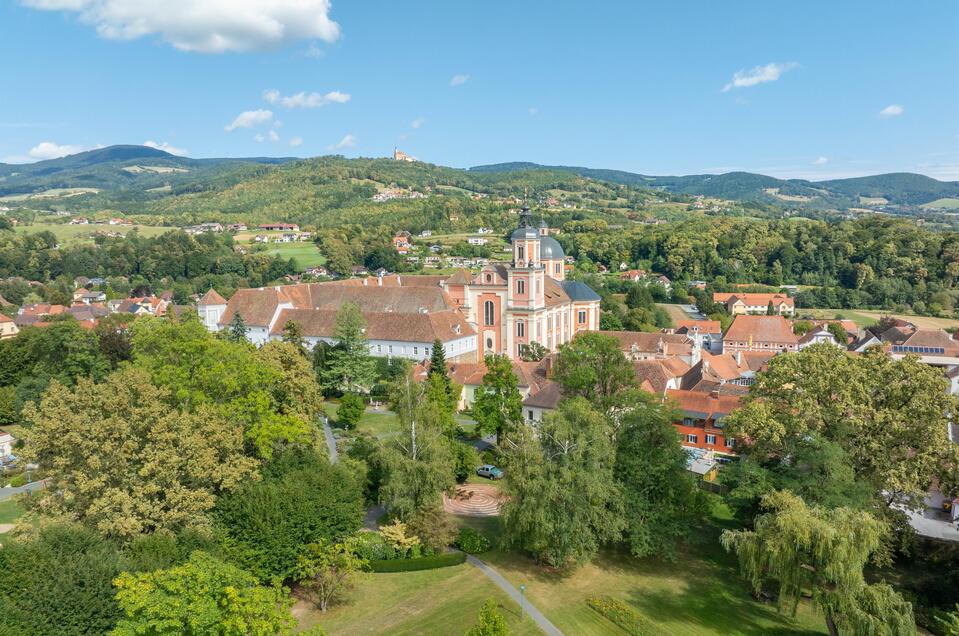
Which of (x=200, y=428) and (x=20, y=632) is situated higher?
(x=200, y=428)

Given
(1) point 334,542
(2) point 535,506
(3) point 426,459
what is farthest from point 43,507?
(2) point 535,506

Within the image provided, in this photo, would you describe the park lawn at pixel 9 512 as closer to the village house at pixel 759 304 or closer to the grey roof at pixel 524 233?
the grey roof at pixel 524 233

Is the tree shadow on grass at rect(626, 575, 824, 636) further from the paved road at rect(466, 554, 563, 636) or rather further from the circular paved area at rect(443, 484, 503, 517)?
the circular paved area at rect(443, 484, 503, 517)

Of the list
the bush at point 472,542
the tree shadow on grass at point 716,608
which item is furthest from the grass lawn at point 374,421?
the tree shadow on grass at point 716,608

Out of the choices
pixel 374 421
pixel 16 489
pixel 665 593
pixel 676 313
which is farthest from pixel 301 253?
pixel 665 593

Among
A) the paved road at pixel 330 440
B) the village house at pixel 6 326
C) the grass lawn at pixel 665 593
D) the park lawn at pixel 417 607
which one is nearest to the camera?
the park lawn at pixel 417 607

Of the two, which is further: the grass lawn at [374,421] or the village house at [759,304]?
the village house at [759,304]

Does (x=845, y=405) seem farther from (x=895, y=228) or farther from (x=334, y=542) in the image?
(x=895, y=228)
